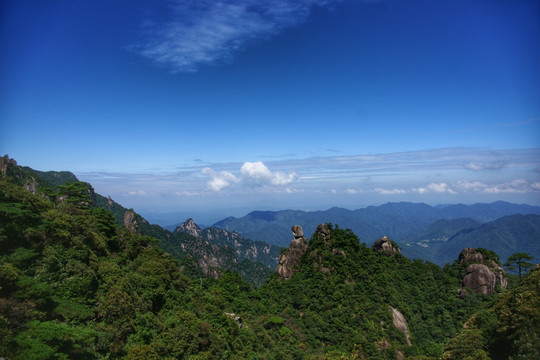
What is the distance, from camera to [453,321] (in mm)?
40938

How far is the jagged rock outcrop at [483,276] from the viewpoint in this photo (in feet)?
147

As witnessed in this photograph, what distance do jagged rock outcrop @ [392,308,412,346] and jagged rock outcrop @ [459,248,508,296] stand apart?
14.0 meters

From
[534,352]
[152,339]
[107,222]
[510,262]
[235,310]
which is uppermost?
[107,222]

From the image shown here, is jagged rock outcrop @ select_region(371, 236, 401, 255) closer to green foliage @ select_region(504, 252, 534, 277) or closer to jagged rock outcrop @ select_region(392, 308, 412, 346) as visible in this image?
jagged rock outcrop @ select_region(392, 308, 412, 346)

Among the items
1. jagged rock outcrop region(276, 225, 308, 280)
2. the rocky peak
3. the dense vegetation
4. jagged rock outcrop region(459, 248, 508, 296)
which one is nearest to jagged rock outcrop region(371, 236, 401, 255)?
the dense vegetation

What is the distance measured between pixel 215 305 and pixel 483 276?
146 ft

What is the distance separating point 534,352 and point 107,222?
131 feet

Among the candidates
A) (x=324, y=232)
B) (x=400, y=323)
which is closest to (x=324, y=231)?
(x=324, y=232)

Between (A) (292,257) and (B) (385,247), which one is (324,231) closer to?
(A) (292,257)

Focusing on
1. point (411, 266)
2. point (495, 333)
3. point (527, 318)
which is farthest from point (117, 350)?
point (411, 266)

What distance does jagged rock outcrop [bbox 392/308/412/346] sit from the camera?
37.3 metres

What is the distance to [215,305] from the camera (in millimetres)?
32688

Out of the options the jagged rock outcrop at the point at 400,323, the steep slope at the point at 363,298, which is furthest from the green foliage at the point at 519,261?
the jagged rock outcrop at the point at 400,323

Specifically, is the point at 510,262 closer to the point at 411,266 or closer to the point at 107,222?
the point at 411,266
